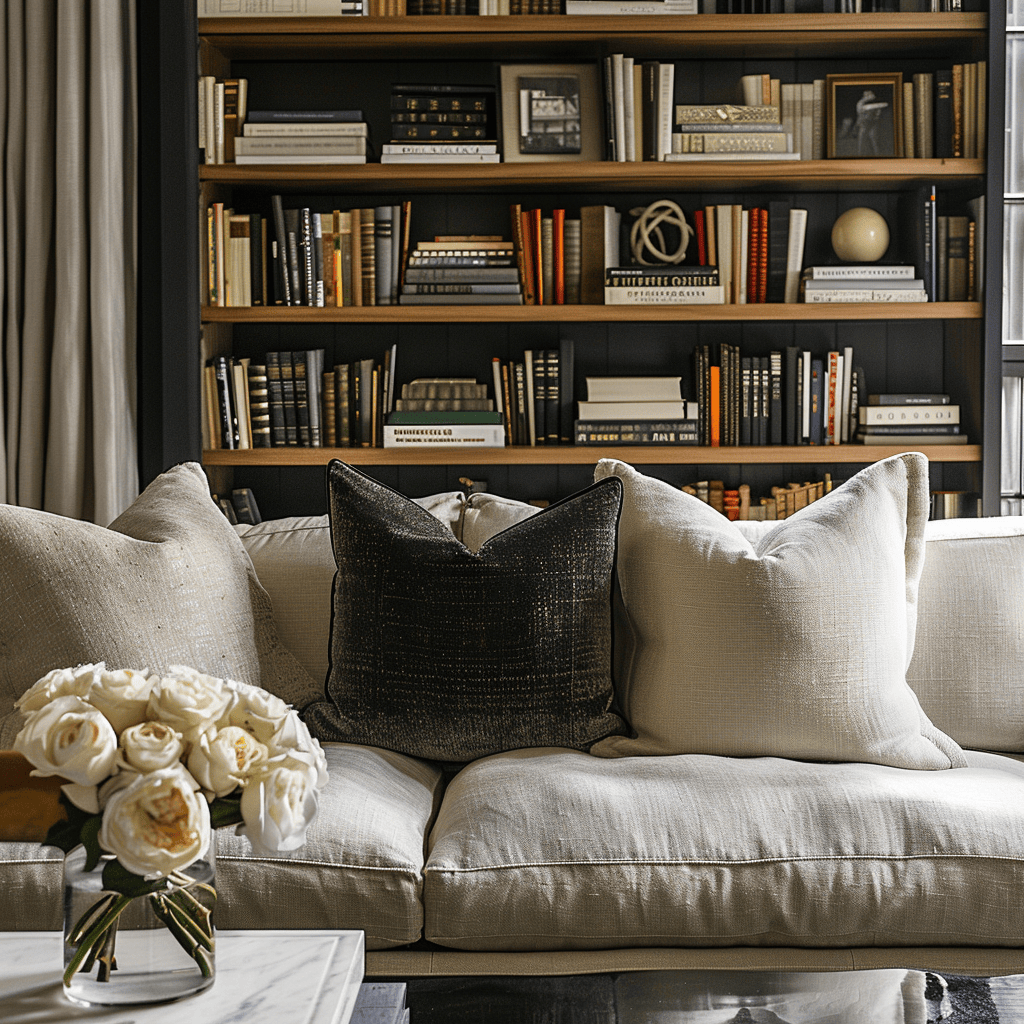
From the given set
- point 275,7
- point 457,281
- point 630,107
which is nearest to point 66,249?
point 275,7

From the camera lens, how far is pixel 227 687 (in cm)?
90

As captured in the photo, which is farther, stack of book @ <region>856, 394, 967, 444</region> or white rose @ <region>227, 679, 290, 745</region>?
stack of book @ <region>856, 394, 967, 444</region>

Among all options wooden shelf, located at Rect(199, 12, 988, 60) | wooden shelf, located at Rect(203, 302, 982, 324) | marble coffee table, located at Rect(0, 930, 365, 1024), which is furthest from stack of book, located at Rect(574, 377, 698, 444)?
marble coffee table, located at Rect(0, 930, 365, 1024)

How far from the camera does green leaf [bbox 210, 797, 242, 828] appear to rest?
0.88 meters

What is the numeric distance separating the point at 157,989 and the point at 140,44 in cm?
262

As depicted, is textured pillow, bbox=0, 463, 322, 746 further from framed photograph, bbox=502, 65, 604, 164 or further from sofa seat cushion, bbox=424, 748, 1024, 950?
framed photograph, bbox=502, 65, 604, 164

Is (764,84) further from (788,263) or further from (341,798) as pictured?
(341,798)

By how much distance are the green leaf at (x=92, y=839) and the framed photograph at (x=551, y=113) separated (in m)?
2.39

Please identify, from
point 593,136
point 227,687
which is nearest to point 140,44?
point 593,136

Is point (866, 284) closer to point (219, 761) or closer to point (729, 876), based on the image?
point (729, 876)

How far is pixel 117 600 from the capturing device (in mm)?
1619

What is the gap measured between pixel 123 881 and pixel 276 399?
2.22 m

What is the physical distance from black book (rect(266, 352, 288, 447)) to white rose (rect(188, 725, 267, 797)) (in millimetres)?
2173

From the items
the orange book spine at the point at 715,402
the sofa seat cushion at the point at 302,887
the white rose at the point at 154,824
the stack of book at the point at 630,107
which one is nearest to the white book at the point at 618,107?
the stack of book at the point at 630,107
